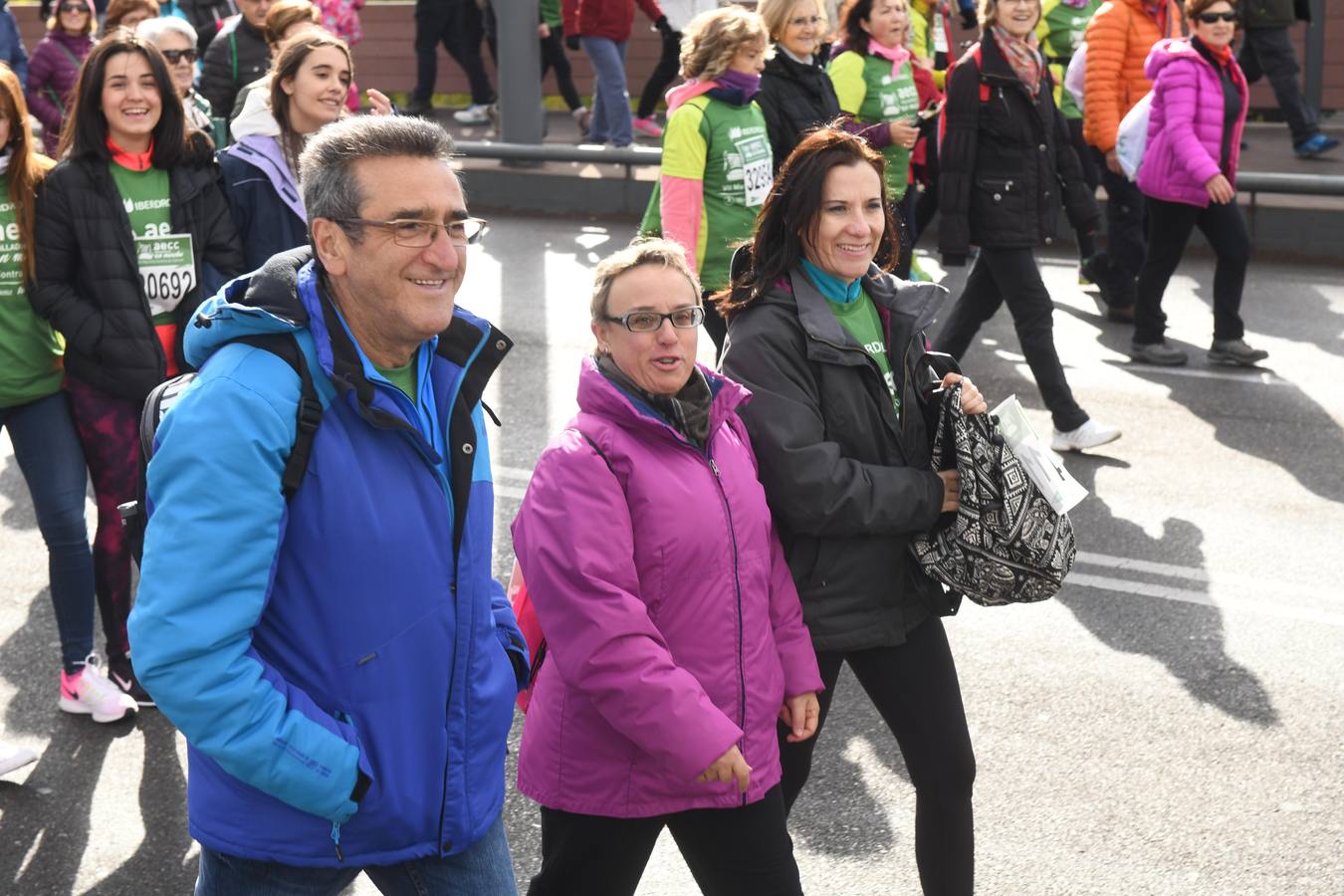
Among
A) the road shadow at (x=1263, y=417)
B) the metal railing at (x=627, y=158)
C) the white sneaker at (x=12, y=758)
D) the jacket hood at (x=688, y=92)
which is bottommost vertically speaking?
the white sneaker at (x=12, y=758)

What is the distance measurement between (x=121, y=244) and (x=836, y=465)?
8.74 ft

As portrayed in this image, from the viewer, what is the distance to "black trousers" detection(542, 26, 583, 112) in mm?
17266

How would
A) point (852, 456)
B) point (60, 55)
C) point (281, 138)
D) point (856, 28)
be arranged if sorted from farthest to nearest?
point (60, 55) < point (856, 28) < point (281, 138) < point (852, 456)

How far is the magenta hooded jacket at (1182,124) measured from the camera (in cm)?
887

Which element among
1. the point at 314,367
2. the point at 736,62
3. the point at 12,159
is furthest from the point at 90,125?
the point at 314,367

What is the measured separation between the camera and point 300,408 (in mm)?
2695

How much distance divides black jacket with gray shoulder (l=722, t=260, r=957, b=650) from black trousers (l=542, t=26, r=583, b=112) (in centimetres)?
1379

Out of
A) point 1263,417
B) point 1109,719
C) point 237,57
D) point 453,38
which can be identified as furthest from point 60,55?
point 1109,719

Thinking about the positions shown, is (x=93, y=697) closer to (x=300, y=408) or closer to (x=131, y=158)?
(x=131, y=158)

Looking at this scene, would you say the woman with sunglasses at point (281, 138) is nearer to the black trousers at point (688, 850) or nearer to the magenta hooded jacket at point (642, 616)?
the magenta hooded jacket at point (642, 616)

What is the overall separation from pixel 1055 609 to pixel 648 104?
10.9 m

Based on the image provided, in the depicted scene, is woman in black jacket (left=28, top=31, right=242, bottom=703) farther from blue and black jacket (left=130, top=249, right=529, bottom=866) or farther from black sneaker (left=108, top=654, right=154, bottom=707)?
blue and black jacket (left=130, top=249, right=529, bottom=866)

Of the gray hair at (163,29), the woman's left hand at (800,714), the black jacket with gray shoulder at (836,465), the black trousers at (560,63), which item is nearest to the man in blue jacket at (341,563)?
the woman's left hand at (800,714)

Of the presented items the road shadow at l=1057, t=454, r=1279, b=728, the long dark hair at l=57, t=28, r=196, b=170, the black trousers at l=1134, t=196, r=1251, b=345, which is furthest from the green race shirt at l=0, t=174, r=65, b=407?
the black trousers at l=1134, t=196, r=1251, b=345
